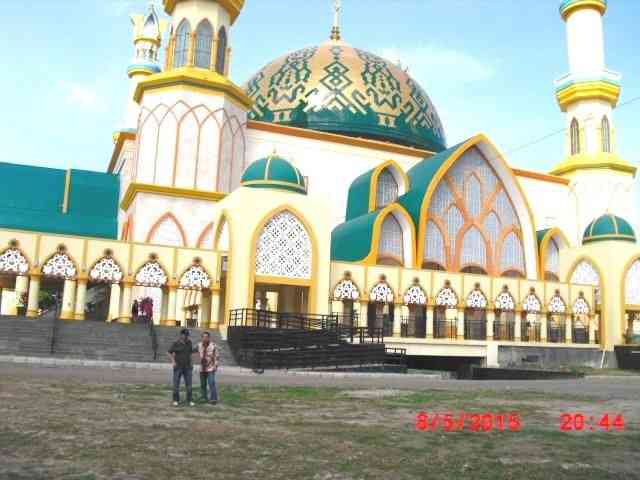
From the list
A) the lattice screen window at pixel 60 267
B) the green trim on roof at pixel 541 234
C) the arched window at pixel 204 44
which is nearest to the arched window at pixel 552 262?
the green trim on roof at pixel 541 234

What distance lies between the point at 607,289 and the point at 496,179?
21.5ft

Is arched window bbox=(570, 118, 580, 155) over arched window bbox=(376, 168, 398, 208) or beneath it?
over

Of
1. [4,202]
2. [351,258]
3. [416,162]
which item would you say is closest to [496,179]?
[416,162]

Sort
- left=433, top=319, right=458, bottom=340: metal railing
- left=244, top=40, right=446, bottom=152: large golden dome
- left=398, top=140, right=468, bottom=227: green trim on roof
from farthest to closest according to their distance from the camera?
left=244, top=40, right=446, bottom=152: large golden dome
left=398, top=140, right=468, bottom=227: green trim on roof
left=433, top=319, right=458, bottom=340: metal railing

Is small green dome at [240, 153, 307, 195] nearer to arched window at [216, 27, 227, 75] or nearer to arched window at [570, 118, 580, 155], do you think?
arched window at [216, 27, 227, 75]

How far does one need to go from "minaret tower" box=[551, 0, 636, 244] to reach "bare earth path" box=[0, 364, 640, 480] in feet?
83.8

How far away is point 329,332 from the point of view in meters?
19.2

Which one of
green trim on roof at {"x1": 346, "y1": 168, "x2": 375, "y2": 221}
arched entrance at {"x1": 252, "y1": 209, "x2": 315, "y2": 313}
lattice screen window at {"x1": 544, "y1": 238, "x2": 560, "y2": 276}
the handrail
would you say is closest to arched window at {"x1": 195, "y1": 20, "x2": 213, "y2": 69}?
green trim on roof at {"x1": 346, "y1": 168, "x2": 375, "y2": 221}

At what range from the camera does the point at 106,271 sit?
811 inches

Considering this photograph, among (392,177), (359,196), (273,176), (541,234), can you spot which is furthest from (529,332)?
(273,176)

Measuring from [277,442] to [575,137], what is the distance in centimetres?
3241

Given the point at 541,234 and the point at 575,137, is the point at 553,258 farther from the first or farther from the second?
the point at 575,137

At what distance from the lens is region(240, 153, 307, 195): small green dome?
22266 millimetres
